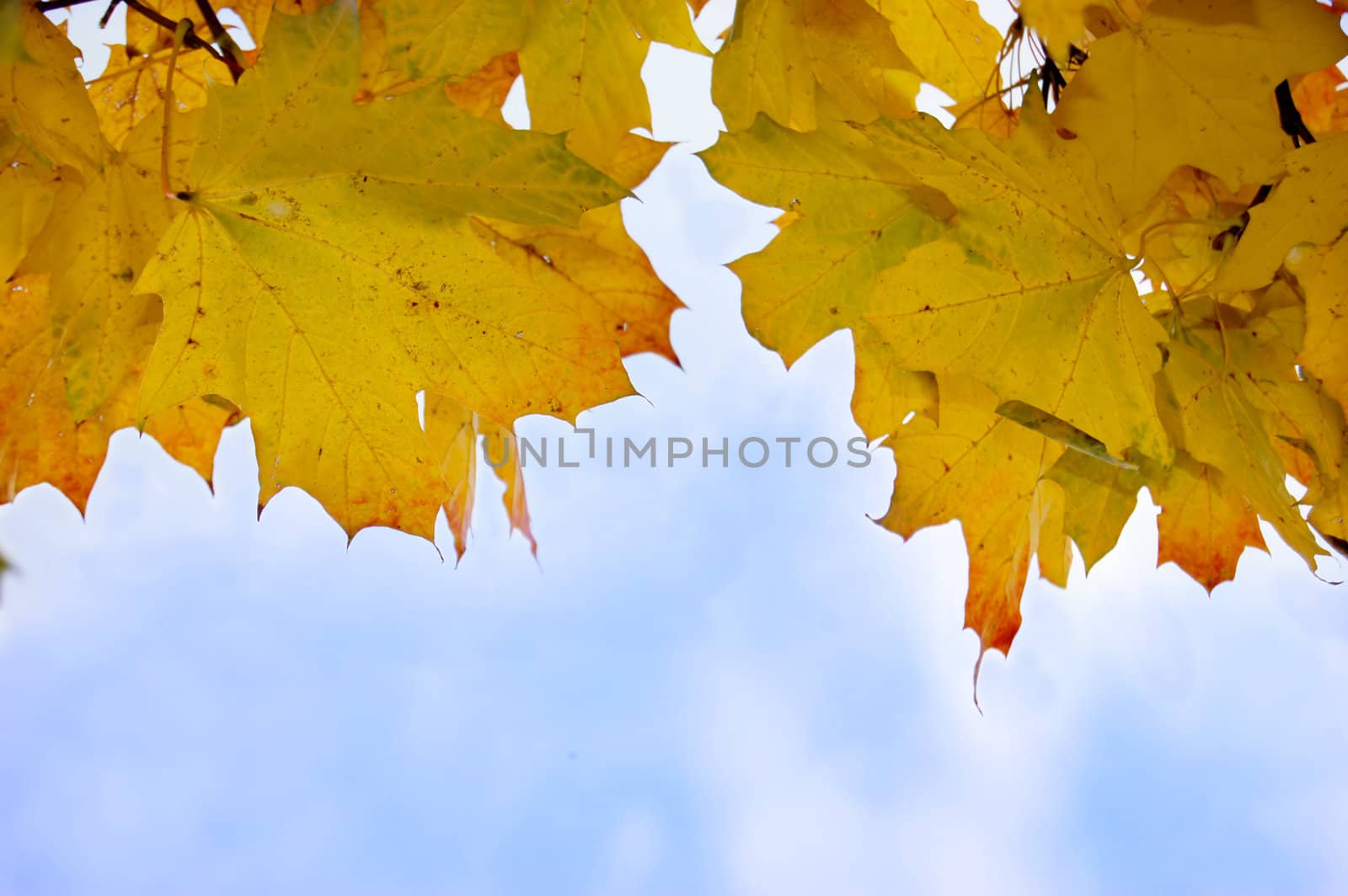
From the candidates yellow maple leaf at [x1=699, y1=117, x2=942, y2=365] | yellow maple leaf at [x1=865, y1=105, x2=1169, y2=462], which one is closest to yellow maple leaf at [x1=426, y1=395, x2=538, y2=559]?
yellow maple leaf at [x1=699, y1=117, x2=942, y2=365]

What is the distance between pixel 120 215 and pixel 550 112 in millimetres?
264

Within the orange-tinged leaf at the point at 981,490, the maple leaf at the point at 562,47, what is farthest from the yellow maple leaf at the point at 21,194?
the orange-tinged leaf at the point at 981,490

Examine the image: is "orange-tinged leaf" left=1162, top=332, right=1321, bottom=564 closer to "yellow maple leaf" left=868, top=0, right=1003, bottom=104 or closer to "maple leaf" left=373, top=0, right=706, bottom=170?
"yellow maple leaf" left=868, top=0, right=1003, bottom=104

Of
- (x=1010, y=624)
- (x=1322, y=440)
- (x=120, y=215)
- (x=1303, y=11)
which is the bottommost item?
(x=1010, y=624)

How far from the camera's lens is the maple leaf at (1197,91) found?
0.54 meters

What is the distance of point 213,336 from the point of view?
0.52 metres

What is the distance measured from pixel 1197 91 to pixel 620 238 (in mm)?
363

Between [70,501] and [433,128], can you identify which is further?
[70,501]

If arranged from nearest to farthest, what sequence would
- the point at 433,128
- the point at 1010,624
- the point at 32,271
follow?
the point at 433,128 < the point at 32,271 < the point at 1010,624

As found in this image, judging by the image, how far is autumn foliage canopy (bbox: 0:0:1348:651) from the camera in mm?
490

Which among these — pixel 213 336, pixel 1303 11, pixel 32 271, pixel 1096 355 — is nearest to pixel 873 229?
pixel 1096 355

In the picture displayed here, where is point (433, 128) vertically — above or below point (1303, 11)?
below

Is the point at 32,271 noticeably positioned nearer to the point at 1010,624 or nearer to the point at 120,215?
the point at 120,215

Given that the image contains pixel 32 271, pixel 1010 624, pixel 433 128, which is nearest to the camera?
pixel 433 128
